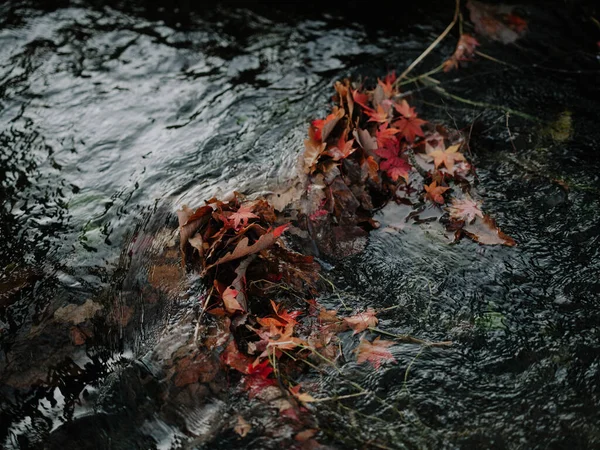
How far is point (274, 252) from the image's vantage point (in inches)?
119

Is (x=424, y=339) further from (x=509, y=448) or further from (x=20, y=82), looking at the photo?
(x=20, y=82)

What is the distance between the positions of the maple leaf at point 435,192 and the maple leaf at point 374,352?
3.67ft

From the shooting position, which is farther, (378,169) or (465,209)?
(378,169)

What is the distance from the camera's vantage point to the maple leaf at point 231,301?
270 centimetres

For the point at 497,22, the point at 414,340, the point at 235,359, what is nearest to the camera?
the point at 235,359

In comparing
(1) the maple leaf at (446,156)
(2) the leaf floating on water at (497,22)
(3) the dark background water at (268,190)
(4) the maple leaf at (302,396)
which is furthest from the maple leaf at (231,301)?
(2) the leaf floating on water at (497,22)

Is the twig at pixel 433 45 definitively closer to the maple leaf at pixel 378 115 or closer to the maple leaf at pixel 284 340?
the maple leaf at pixel 378 115

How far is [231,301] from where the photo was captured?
8.91ft

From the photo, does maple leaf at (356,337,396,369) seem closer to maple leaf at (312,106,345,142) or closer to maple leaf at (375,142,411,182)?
maple leaf at (375,142,411,182)

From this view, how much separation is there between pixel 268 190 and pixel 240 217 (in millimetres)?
530

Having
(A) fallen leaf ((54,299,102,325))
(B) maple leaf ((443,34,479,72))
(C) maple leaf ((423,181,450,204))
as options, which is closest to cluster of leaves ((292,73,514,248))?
(C) maple leaf ((423,181,450,204))

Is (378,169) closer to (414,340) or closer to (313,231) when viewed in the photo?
(313,231)

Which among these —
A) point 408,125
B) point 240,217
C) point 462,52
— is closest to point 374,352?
point 240,217

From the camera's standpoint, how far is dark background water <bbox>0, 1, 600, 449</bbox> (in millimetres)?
2455
